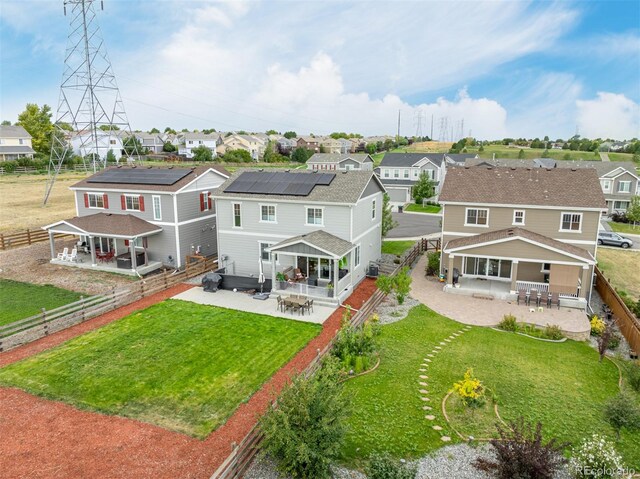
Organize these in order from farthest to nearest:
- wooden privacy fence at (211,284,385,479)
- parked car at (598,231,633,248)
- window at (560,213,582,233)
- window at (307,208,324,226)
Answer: parked car at (598,231,633,248) < window at (560,213,582,233) < window at (307,208,324,226) < wooden privacy fence at (211,284,385,479)

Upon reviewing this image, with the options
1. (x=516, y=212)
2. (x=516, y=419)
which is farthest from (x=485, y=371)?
(x=516, y=212)

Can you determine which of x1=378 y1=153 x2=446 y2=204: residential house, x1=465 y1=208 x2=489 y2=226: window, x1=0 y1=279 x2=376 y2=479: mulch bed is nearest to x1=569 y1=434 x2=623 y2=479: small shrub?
x1=0 y1=279 x2=376 y2=479: mulch bed

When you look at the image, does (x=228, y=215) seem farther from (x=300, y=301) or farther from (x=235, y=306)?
(x=300, y=301)

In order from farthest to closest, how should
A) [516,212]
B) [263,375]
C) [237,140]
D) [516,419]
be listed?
[237,140]
[516,212]
[263,375]
[516,419]

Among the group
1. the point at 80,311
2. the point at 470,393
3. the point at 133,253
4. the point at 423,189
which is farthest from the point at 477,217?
the point at 423,189

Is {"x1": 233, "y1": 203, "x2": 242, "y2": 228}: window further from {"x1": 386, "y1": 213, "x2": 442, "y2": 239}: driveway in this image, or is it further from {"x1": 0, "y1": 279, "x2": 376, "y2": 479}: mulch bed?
{"x1": 386, "y1": 213, "x2": 442, "y2": 239}: driveway

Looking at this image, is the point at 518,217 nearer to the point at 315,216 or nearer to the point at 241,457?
the point at 315,216
